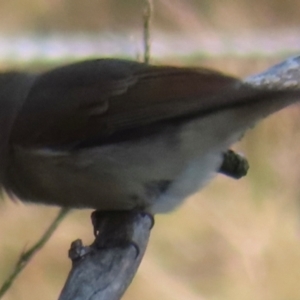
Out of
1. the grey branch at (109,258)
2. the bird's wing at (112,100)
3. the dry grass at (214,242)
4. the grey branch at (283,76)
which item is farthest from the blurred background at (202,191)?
the grey branch at (109,258)

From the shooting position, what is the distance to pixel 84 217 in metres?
3.14

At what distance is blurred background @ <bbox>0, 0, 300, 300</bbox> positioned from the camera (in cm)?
306

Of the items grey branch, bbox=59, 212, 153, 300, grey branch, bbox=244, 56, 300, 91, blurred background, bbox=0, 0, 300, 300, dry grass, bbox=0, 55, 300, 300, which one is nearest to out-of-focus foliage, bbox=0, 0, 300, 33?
blurred background, bbox=0, 0, 300, 300

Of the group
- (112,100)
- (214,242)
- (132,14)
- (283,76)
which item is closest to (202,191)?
(214,242)

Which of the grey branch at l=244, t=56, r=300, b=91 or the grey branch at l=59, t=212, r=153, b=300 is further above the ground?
the grey branch at l=244, t=56, r=300, b=91

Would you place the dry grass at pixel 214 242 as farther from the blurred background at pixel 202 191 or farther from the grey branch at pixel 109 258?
the grey branch at pixel 109 258

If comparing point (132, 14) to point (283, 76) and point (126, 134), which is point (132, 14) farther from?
point (126, 134)

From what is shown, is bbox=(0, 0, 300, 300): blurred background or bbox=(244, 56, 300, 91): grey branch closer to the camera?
bbox=(244, 56, 300, 91): grey branch

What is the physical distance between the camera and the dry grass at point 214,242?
305cm

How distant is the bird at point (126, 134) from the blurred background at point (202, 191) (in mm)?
930

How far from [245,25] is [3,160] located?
2221 mm

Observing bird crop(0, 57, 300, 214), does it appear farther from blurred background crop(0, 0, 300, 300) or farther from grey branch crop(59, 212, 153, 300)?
blurred background crop(0, 0, 300, 300)

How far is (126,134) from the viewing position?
1.77 m

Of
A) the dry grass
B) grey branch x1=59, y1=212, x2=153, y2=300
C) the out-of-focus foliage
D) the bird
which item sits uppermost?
the bird
